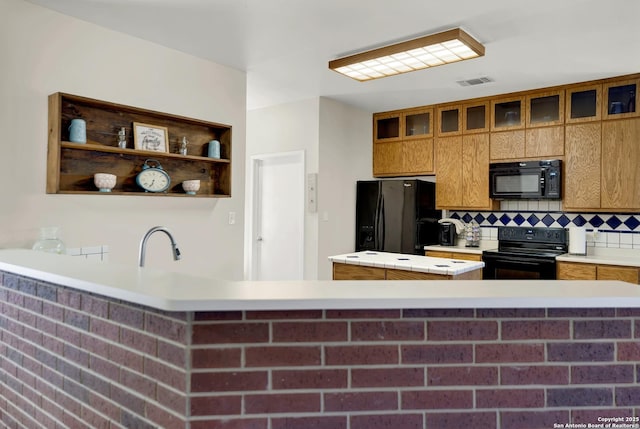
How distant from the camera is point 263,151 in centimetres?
512

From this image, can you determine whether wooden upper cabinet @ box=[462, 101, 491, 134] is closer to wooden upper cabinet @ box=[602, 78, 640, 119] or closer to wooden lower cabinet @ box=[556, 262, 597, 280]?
wooden upper cabinet @ box=[602, 78, 640, 119]

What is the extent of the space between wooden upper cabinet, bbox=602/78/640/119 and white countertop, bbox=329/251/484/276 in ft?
6.35

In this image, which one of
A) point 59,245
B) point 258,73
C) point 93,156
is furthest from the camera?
point 258,73

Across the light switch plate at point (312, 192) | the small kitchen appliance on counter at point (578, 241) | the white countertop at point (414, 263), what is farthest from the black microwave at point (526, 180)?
the light switch plate at point (312, 192)

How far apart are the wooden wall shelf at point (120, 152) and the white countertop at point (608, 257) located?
3.13 meters

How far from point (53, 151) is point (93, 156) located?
29cm

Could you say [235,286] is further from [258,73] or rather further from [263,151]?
[263,151]

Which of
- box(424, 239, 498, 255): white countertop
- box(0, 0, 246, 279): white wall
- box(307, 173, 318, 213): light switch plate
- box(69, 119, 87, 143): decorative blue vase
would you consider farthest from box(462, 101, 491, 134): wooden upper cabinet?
box(69, 119, 87, 143): decorative blue vase

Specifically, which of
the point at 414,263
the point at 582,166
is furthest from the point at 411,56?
the point at 582,166

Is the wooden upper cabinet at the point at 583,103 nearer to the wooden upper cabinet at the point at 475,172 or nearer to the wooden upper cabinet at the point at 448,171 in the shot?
the wooden upper cabinet at the point at 475,172

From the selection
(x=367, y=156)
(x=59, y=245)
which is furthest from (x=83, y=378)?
(x=367, y=156)

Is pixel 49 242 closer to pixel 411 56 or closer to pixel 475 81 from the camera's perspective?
pixel 411 56

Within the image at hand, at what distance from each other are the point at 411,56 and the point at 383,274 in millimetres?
1640

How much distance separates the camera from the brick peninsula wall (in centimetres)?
113
